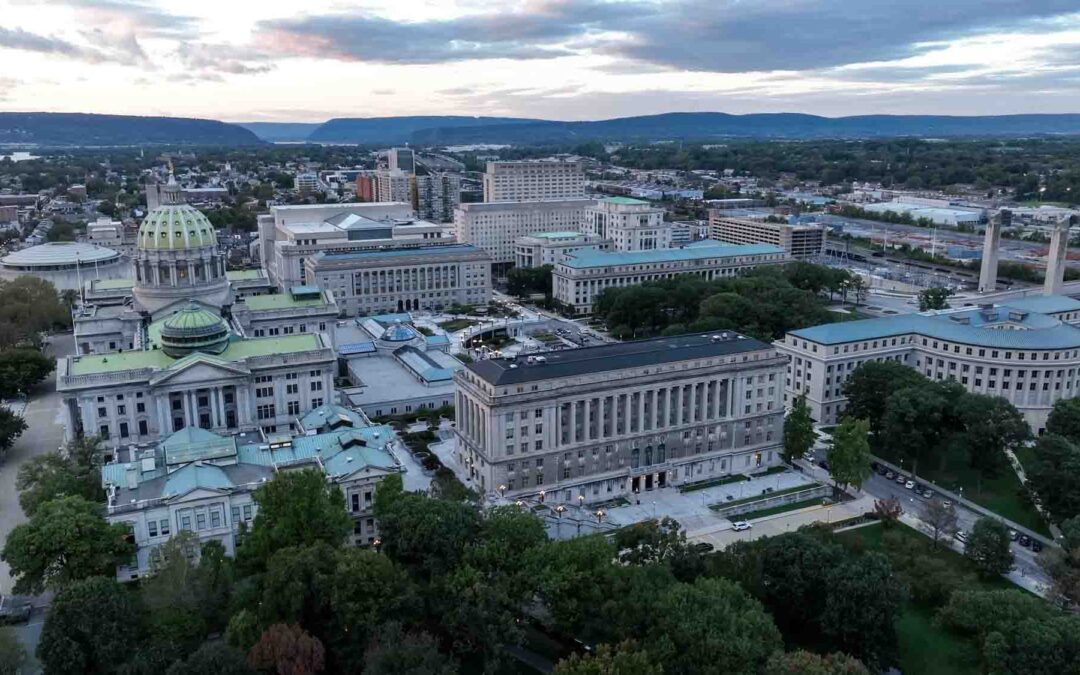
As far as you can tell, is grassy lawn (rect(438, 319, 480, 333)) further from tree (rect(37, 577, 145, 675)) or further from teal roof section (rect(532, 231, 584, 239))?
tree (rect(37, 577, 145, 675))

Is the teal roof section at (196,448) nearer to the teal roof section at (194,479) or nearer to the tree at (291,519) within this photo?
the teal roof section at (194,479)

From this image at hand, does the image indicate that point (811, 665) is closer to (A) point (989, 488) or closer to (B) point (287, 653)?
(B) point (287, 653)

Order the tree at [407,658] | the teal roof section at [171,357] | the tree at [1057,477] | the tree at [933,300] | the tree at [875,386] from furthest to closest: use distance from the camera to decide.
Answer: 1. the tree at [933,300]
2. the tree at [875,386]
3. the teal roof section at [171,357]
4. the tree at [1057,477]
5. the tree at [407,658]

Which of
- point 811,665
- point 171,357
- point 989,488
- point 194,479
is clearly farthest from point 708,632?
point 171,357

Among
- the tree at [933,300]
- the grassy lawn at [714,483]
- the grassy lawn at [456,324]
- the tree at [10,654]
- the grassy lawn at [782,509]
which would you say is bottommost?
the grassy lawn at [714,483]

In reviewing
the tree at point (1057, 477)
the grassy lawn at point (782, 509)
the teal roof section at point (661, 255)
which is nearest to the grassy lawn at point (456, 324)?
the teal roof section at point (661, 255)
